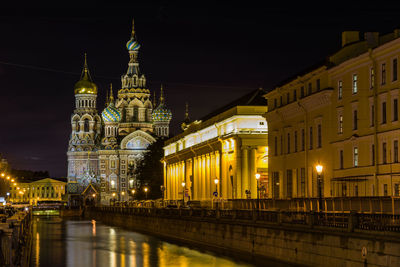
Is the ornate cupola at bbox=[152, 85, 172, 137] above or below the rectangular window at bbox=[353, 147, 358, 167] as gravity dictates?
above

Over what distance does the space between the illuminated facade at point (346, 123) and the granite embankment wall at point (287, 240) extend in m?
5.43

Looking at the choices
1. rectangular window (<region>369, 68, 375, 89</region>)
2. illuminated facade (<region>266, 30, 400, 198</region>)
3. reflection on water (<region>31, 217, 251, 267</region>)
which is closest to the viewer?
reflection on water (<region>31, 217, 251, 267</region>)

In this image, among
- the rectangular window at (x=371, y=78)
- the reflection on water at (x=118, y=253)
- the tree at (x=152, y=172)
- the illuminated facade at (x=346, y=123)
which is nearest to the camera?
the reflection on water at (x=118, y=253)

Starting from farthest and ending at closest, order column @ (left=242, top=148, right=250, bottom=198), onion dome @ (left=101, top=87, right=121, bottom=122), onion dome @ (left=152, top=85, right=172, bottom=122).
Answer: onion dome @ (left=152, top=85, right=172, bottom=122)
onion dome @ (left=101, top=87, right=121, bottom=122)
column @ (left=242, top=148, right=250, bottom=198)

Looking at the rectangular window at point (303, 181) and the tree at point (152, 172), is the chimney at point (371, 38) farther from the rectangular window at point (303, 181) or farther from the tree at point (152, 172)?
the tree at point (152, 172)

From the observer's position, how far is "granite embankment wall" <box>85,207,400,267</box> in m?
28.9

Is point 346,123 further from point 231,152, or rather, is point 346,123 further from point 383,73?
point 231,152

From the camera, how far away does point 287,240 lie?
37844 millimetres

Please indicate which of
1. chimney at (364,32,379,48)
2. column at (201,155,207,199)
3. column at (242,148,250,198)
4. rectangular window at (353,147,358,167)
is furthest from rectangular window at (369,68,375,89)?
column at (201,155,207,199)

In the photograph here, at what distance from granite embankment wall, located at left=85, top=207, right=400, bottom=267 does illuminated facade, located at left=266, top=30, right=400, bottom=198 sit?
543cm

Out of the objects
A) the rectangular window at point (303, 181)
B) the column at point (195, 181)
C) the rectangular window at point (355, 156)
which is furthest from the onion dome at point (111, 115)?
the rectangular window at point (355, 156)

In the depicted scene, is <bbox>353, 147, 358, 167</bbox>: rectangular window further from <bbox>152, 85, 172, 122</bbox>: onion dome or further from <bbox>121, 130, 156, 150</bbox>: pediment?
<bbox>152, 85, 172, 122</bbox>: onion dome

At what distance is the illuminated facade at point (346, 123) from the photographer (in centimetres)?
4691

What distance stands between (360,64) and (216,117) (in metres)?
42.5
